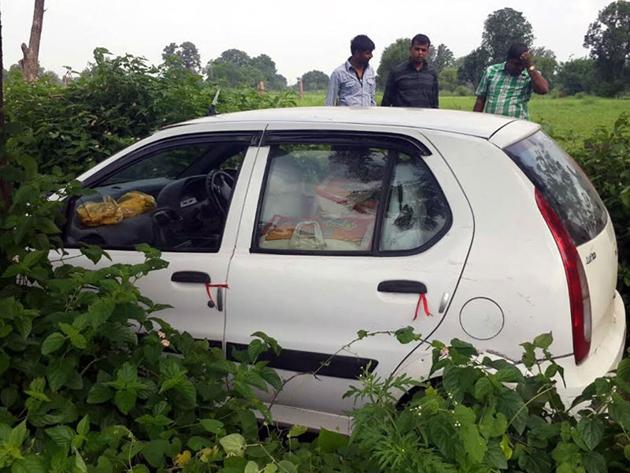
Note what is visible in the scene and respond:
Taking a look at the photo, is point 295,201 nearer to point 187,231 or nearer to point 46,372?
point 187,231

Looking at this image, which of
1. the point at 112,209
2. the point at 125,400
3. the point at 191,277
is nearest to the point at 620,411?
the point at 125,400

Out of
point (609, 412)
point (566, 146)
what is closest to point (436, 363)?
point (609, 412)

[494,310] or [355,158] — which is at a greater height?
[355,158]

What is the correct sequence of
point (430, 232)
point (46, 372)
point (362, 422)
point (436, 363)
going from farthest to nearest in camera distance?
1. point (430, 232)
2. point (46, 372)
3. point (436, 363)
4. point (362, 422)

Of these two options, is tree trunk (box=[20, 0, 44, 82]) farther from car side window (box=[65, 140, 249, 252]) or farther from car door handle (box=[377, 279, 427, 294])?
car door handle (box=[377, 279, 427, 294])

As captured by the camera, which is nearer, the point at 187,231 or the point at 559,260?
the point at 559,260

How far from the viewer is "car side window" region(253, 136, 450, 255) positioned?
3014mm

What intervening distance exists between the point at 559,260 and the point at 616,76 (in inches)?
2706

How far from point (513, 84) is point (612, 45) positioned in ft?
219

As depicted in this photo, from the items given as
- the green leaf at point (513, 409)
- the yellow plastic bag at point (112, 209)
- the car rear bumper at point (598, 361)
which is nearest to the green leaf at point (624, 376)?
the green leaf at point (513, 409)

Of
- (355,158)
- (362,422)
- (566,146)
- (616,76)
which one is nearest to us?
(362,422)

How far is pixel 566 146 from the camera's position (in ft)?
17.8

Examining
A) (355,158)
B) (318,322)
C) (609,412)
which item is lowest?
(318,322)

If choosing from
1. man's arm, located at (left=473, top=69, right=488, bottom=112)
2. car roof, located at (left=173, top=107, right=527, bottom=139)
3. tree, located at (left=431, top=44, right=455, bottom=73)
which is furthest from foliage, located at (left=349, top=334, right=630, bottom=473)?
tree, located at (left=431, top=44, right=455, bottom=73)
